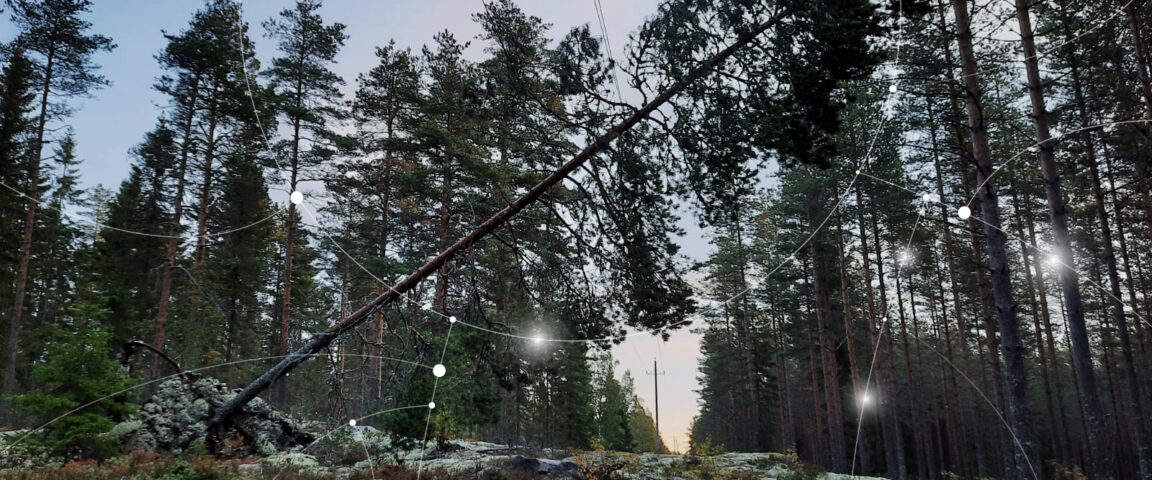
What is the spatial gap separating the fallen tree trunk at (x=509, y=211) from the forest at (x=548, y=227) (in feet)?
0.17

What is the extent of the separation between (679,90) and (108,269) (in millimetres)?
24135

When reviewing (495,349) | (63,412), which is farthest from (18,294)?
(495,349)

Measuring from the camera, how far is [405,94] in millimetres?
21062

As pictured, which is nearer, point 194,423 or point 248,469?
point 248,469

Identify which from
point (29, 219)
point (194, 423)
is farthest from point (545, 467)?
point (29, 219)

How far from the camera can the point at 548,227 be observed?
26.9 ft

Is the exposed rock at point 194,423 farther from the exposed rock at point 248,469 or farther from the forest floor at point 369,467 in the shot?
the exposed rock at point 248,469

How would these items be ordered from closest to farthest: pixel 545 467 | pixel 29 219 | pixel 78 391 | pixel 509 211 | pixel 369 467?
pixel 509 211 < pixel 78 391 < pixel 369 467 < pixel 545 467 < pixel 29 219

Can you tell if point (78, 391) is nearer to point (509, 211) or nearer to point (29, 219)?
point (509, 211)

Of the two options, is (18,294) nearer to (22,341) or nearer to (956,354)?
(22,341)

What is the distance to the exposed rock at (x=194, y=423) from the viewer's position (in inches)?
426

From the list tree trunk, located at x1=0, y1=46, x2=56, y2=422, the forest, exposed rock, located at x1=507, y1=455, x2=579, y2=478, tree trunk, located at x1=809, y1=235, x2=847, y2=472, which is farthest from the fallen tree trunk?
tree trunk, located at x1=809, y1=235, x2=847, y2=472

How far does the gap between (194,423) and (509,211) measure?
31.5ft

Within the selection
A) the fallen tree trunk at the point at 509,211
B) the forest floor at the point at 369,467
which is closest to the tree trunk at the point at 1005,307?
the fallen tree trunk at the point at 509,211
